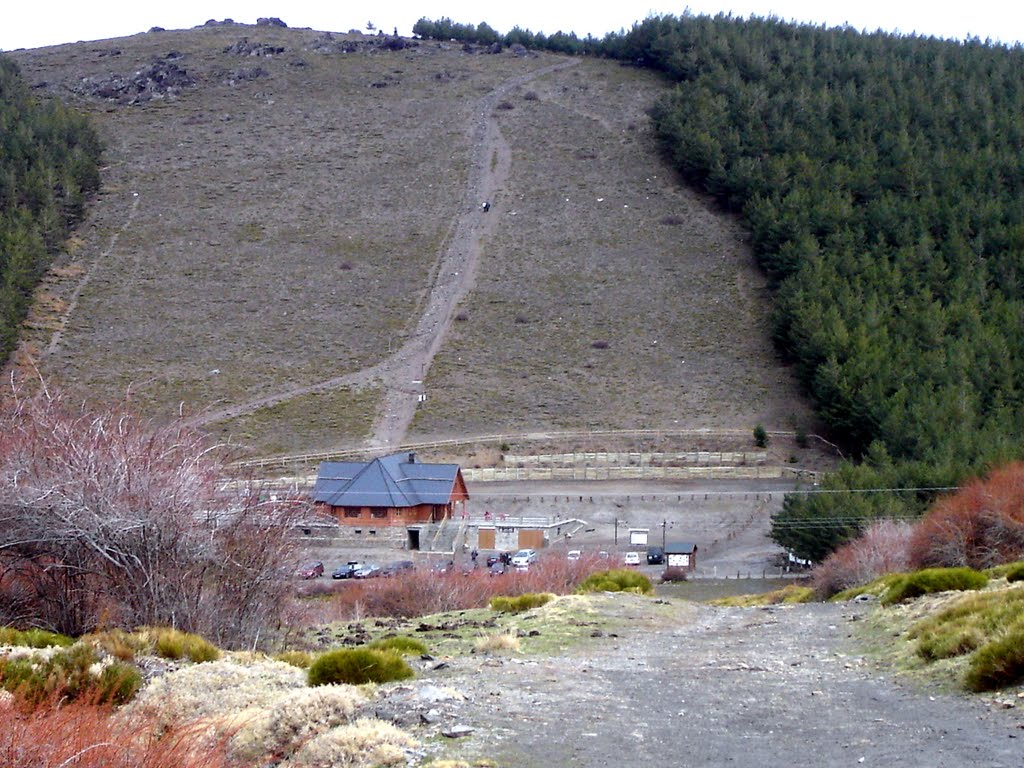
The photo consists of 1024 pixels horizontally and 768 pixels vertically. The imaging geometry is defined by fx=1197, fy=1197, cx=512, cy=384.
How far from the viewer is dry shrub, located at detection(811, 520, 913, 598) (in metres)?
24.2

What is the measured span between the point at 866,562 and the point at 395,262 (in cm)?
5221

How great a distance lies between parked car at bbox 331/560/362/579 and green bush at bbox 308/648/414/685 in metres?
24.5

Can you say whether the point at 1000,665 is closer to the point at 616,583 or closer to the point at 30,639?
the point at 30,639

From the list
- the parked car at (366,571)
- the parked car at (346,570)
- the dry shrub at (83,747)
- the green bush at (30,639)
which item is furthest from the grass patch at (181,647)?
the parked car at (346,570)

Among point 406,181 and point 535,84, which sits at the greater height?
point 535,84

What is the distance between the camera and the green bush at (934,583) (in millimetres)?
14263

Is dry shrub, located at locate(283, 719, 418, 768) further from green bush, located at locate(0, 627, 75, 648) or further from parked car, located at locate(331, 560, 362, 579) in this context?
parked car, located at locate(331, 560, 362, 579)

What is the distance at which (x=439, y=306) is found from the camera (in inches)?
2672

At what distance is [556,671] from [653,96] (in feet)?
318

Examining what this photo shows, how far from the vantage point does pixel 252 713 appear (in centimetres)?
826

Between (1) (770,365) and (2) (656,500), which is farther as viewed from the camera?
(1) (770,365)

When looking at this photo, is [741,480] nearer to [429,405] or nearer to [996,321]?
[429,405]

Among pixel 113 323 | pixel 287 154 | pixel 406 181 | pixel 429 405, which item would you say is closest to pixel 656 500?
pixel 429 405

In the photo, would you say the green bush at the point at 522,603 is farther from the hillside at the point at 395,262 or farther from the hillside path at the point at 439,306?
the hillside path at the point at 439,306
